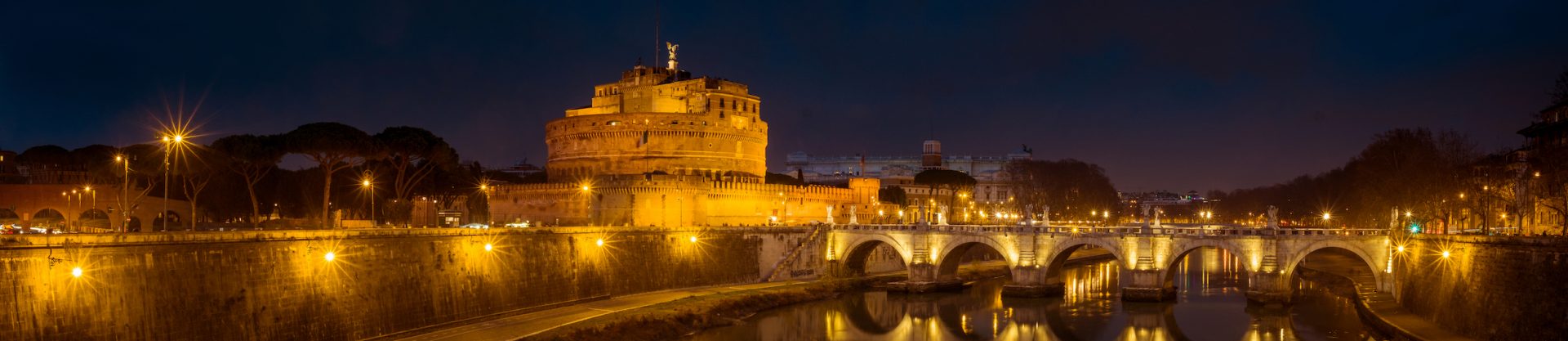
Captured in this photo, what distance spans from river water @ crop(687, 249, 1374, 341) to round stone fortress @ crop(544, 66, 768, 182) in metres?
18.9

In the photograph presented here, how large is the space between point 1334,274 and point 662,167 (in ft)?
138

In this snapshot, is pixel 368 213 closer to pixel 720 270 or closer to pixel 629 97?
pixel 629 97

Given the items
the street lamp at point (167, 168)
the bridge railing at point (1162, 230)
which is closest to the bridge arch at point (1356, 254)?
the bridge railing at point (1162, 230)

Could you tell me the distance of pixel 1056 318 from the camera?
51.7m

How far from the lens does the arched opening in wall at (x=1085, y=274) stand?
2303 inches

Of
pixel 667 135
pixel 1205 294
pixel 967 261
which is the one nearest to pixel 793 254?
pixel 667 135

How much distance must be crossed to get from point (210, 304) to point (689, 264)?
3046 centimetres

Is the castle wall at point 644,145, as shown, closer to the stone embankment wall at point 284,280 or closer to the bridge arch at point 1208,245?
the stone embankment wall at point 284,280

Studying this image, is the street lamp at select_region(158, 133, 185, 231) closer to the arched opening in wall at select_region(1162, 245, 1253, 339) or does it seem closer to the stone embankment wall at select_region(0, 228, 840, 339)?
the stone embankment wall at select_region(0, 228, 840, 339)

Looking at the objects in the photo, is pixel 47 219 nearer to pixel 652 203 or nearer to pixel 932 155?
pixel 652 203

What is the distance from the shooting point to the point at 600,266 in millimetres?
52688

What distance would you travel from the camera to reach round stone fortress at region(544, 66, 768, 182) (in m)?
75.3

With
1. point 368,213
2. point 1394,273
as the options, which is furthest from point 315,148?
point 1394,273

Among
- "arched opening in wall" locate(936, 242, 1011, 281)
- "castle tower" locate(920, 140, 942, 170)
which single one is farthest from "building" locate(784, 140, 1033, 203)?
"arched opening in wall" locate(936, 242, 1011, 281)
